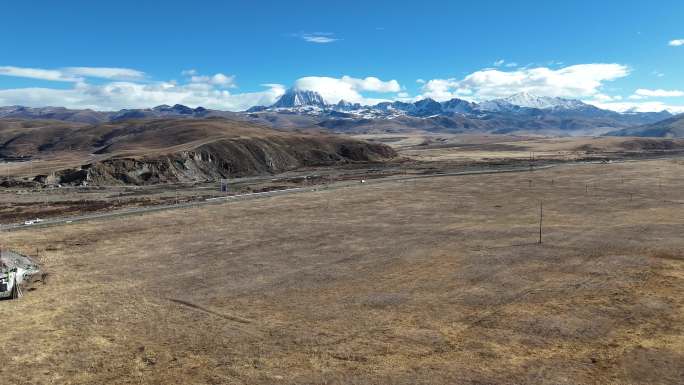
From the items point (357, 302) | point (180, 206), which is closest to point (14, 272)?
point (357, 302)

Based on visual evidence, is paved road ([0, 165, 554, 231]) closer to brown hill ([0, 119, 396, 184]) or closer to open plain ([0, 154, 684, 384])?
open plain ([0, 154, 684, 384])

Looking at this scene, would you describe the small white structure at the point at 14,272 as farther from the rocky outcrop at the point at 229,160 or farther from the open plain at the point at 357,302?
the rocky outcrop at the point at 229,160

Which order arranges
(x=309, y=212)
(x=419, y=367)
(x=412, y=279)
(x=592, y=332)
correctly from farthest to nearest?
(x=309, y=212), (x=412, y=279), (x=592, y=332), (x=419, y=367)

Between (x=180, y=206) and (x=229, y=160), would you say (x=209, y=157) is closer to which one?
(x=229, y=160)

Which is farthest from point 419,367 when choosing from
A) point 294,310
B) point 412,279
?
point 412,279

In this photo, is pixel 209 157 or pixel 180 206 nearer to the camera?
pixel 180 206

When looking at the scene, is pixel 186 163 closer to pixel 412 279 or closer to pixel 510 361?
pixel 412 279
